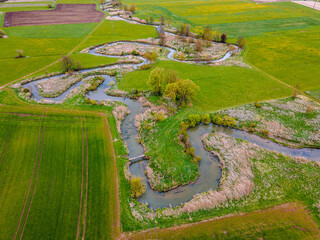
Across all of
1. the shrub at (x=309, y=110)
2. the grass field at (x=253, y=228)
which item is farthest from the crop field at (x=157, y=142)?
the shrub at (x=309, y=110)

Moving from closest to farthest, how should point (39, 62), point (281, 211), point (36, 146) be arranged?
1. point (281, 211)
2. point (36, 146)
3. point (39, 62)

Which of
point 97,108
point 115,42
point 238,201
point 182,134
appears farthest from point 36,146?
point 115,42

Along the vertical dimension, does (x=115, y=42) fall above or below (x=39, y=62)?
above

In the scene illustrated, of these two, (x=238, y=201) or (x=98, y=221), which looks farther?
(x=238, y=201)

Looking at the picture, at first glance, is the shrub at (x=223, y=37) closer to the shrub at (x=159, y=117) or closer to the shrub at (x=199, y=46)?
the shrub at (x=199, y=46)

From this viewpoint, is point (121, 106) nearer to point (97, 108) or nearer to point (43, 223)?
point (97, 108)

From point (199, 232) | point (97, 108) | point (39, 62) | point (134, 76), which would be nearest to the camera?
point (199, 232)

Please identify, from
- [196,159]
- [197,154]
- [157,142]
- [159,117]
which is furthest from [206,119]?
[157,142]

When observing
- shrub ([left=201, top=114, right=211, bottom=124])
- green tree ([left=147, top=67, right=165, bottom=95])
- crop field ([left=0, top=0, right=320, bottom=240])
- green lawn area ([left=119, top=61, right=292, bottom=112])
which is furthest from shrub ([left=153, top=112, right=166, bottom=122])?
green lawn area ([left=119, top=61, right=292, bottom=112])
